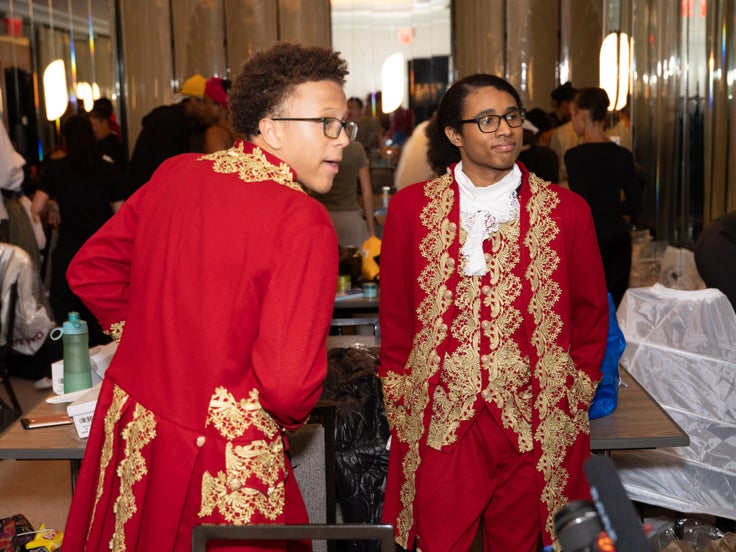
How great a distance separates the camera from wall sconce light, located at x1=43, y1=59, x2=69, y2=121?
9.34 meters

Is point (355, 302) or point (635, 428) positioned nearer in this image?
point (635, 428)

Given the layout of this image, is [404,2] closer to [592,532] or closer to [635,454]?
[635,454]

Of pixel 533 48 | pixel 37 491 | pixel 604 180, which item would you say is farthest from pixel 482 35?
pixel 37 491

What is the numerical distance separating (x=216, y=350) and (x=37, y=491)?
289 centimetres

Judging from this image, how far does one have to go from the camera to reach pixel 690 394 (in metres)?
3.30

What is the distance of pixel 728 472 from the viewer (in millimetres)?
3217

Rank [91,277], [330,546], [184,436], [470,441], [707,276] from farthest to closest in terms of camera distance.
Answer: [707,276] < [330,546] < [470,441] < [91,277] < [184,436]

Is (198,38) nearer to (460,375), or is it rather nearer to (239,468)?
(460,375)

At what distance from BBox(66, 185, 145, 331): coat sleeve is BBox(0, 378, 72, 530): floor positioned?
1979mm

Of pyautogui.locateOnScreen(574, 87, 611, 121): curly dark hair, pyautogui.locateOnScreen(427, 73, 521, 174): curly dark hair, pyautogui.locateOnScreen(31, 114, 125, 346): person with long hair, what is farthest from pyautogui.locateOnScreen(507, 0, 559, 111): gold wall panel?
pyautogui.locateOnScreen(427, 73, 521, 174): curly dark hair

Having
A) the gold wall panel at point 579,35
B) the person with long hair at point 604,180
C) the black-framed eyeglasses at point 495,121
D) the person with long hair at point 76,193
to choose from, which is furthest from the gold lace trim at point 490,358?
the gold wall panel at point 579,35

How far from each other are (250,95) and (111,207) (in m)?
4.24

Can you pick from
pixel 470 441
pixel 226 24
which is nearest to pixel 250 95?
pixel 470 441

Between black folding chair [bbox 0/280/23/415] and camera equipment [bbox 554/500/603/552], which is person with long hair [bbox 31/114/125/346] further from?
camera equipment [bbox 554/500/603/552]
